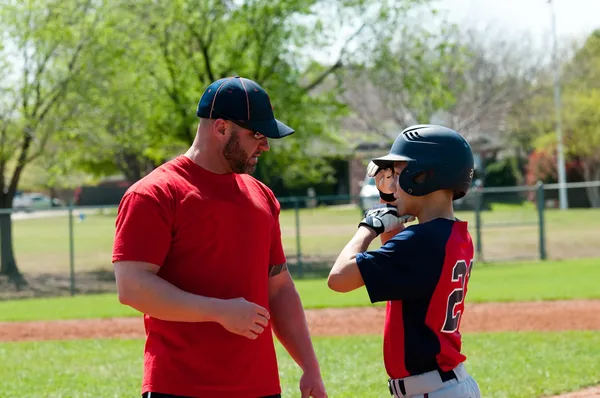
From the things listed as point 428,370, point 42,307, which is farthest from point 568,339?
point 42,307

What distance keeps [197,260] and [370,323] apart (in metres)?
9.79

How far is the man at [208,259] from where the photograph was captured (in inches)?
122

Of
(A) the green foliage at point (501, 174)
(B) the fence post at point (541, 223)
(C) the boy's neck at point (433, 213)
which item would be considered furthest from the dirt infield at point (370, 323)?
(A) the green foliage at point (501, 174)

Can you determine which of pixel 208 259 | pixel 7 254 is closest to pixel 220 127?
pixel 208 259

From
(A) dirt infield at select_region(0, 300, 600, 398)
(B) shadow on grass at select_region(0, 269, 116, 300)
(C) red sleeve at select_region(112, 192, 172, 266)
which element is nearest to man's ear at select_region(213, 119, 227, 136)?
(C) red sleeve at select_region(112, 192, 172, 266)

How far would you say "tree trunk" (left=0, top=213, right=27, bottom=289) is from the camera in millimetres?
21938

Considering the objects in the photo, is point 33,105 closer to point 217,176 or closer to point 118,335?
point 118,335

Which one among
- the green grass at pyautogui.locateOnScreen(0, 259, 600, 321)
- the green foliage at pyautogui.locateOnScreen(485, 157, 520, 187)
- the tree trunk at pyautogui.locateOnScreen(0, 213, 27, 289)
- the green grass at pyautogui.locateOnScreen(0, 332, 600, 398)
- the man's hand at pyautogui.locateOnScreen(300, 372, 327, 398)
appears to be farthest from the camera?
the green foliage at pyautogui.locateOnScreen(485, 157, 520, 187)

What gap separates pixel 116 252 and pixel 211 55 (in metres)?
21.4

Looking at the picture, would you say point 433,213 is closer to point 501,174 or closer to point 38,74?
point 38,74

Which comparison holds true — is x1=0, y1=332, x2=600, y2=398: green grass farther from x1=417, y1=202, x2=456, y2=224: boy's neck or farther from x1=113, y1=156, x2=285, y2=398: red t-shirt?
x1=113, y1=156, x2=285, y2=398: red t-shirt

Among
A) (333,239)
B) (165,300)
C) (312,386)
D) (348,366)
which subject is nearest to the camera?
(165,300)

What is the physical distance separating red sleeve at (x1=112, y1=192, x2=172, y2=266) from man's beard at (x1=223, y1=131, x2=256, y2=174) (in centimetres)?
35

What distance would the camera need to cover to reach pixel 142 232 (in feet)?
10.1
